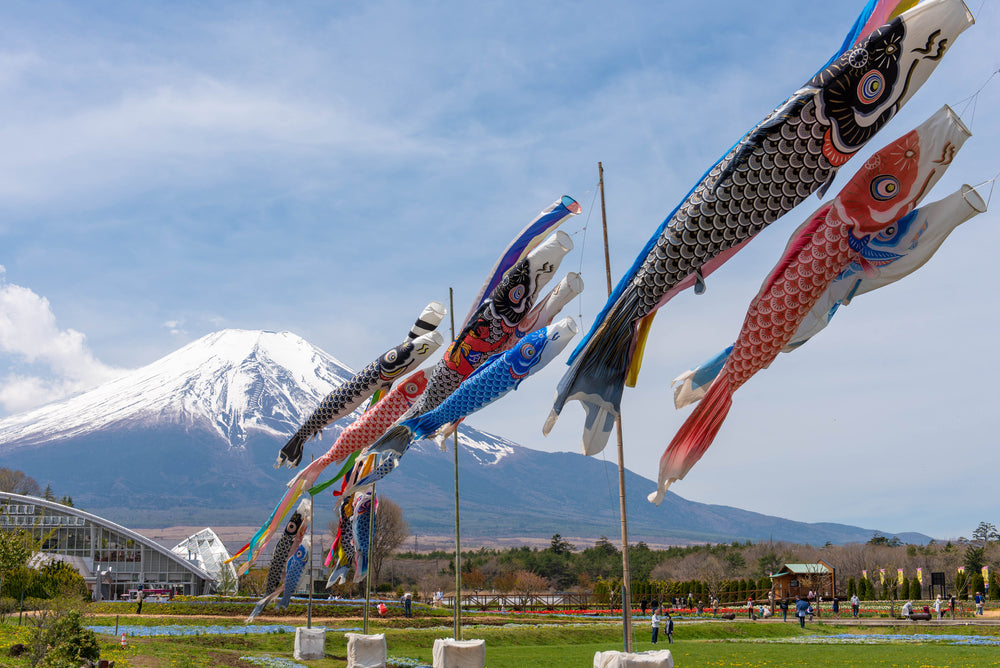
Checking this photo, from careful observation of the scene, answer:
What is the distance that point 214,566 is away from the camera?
A: 58.8 m

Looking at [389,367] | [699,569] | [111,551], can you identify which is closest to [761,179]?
[389,367]

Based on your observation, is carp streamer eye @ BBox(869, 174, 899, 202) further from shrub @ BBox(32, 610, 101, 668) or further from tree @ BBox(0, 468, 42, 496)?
tree @ BBox(0, 468, 42, 496)

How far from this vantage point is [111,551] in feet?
162

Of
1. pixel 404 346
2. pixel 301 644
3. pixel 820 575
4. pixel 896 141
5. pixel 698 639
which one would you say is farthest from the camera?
pixel 820 575

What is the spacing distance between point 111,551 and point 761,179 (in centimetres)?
5107

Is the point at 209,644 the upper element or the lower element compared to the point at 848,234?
lower

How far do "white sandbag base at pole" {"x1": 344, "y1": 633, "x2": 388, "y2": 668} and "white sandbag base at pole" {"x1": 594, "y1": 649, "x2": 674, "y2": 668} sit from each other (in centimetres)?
792

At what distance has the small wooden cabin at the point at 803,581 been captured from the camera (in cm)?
3872

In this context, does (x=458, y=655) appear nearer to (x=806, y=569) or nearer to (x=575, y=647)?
(x=575, y=647)

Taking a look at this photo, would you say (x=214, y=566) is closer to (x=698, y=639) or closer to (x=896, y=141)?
(x=698, y=639)

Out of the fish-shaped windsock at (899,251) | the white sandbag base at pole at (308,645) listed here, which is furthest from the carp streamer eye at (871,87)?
the white sandbag base at pole at (308,645)

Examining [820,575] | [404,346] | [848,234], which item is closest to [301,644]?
[404,346]

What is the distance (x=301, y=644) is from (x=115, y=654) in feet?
12.2

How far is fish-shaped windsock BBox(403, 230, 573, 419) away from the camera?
484 inches
